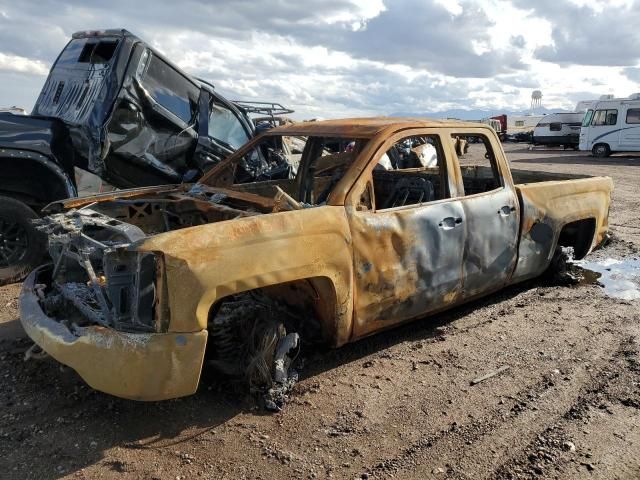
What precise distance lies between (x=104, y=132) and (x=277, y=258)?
3516 mm

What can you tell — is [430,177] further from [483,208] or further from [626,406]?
[626,406]

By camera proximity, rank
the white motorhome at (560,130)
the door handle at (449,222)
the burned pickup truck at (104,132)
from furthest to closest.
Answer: the white motorhome at (560,130)
the burned pickup truck at (104,132)
the door handle at (449,222)

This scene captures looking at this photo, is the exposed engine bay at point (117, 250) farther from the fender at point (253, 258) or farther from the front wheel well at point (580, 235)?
the front wheel well at point (580, 235)

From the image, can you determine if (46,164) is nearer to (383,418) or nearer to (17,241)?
(17,241)

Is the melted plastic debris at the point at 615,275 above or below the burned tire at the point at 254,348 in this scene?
below

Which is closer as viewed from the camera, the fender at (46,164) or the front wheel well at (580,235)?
the fender at (46,164)

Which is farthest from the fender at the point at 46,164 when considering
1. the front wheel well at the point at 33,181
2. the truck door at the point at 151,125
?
the truck door at the point at 151,125

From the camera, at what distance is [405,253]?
3.75 metres

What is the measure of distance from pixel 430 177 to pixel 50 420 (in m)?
3.29

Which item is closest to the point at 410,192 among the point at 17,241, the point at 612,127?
the point at 17,241

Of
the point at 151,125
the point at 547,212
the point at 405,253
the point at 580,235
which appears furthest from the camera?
the point at 151,125

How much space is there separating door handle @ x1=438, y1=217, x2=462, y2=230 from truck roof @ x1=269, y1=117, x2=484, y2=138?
0.70 m

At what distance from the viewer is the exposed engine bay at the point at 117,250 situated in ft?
9.60

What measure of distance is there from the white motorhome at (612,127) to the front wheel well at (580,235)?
20.6m
